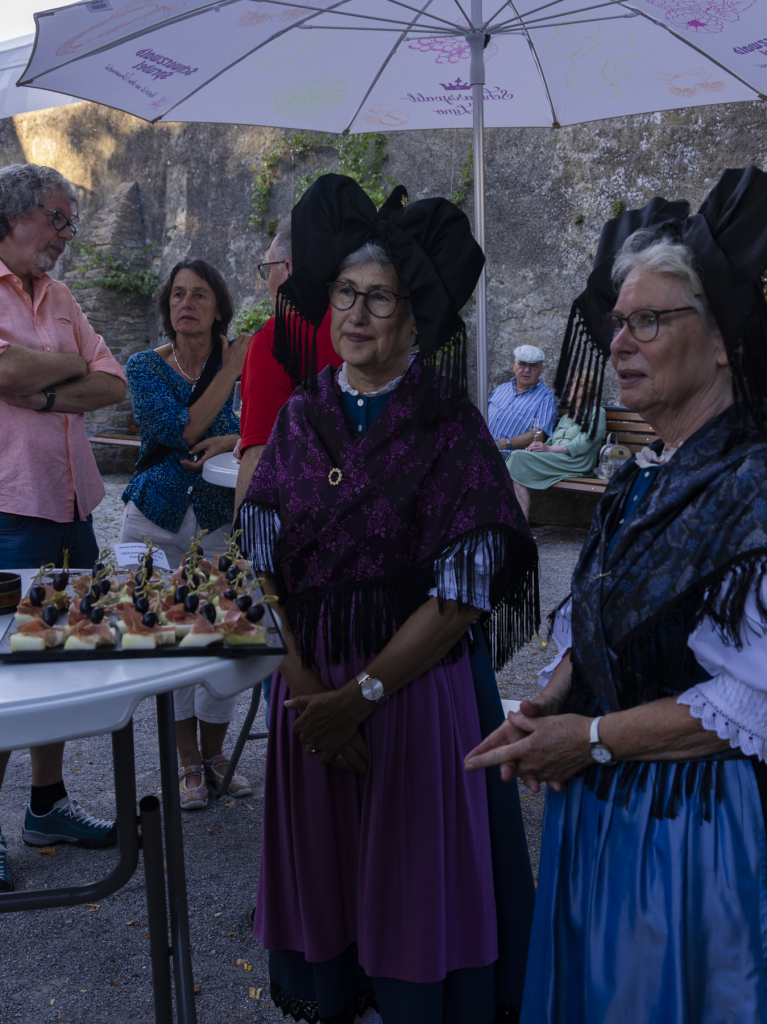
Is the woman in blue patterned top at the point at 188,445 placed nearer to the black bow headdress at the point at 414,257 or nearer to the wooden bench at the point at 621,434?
the black bow headdress at the point at 414,257

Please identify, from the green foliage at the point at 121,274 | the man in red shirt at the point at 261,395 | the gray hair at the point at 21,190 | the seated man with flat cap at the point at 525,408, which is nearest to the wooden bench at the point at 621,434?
the seated man with flat cap at the point at 525,408

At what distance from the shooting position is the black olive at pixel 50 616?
58.6 inches

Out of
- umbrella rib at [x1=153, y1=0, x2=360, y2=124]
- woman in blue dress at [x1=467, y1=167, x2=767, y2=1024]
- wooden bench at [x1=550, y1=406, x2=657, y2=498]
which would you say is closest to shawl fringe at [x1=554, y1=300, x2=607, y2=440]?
woman in blue dress at [x1=467, y1=167, x2=767, y2=1024]

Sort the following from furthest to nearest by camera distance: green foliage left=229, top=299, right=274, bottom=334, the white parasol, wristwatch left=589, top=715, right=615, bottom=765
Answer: green foliage left=229, top=299, right=274, bottom=334 < the white parasol < wristwatch left=589, top=715, right=615, bottom=765

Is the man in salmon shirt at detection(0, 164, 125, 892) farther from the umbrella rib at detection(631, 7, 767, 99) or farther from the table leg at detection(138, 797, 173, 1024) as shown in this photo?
the umbrella rib at detection(631, 7, 767, 99)

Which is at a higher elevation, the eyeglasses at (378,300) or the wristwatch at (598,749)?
the eyeglasses at (378,300)

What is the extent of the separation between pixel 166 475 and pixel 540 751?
213 cm

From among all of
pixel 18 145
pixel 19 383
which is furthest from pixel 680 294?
pixel 18 145

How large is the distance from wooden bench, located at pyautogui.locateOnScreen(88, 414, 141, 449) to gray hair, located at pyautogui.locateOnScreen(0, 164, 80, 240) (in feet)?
24.3

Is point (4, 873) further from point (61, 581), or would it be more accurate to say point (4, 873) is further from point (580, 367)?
point (580, 367)

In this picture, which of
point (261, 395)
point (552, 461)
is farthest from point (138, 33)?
point (552, 461)

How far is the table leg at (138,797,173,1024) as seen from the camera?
1706 millimetres

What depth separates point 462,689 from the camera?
6.17ft

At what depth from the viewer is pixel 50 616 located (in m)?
1.49
